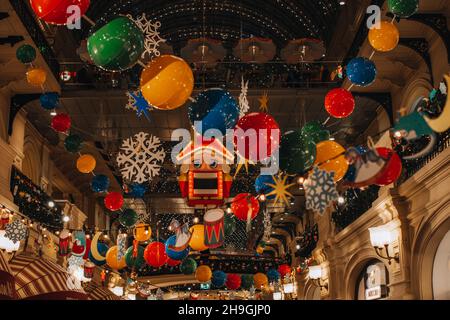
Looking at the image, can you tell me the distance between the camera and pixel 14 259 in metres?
11.5

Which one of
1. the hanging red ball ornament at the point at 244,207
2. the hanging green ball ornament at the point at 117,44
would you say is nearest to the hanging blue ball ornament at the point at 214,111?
the hanging green ball ornament at the point at 117,44

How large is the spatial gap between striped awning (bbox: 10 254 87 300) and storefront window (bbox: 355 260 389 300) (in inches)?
218

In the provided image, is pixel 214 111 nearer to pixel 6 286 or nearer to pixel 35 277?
pixel 6 286

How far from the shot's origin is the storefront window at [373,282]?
1162 cm

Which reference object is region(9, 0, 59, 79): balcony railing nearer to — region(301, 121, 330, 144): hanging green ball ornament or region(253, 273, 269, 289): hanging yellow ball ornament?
region(301, 121, 330, 144): hanging green ball ornament

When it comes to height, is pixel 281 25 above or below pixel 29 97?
above

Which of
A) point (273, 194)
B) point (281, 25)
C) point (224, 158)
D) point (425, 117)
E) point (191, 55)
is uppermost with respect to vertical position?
point (281, 25)

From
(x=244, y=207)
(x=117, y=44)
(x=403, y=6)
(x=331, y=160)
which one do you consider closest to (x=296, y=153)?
(x=331, y=160)

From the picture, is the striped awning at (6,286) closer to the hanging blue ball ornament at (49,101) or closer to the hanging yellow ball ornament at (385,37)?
the hanging blue ball ornament at (49,101)

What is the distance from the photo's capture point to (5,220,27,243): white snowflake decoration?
9.77m

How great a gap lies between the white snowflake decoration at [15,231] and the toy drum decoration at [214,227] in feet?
10.2
